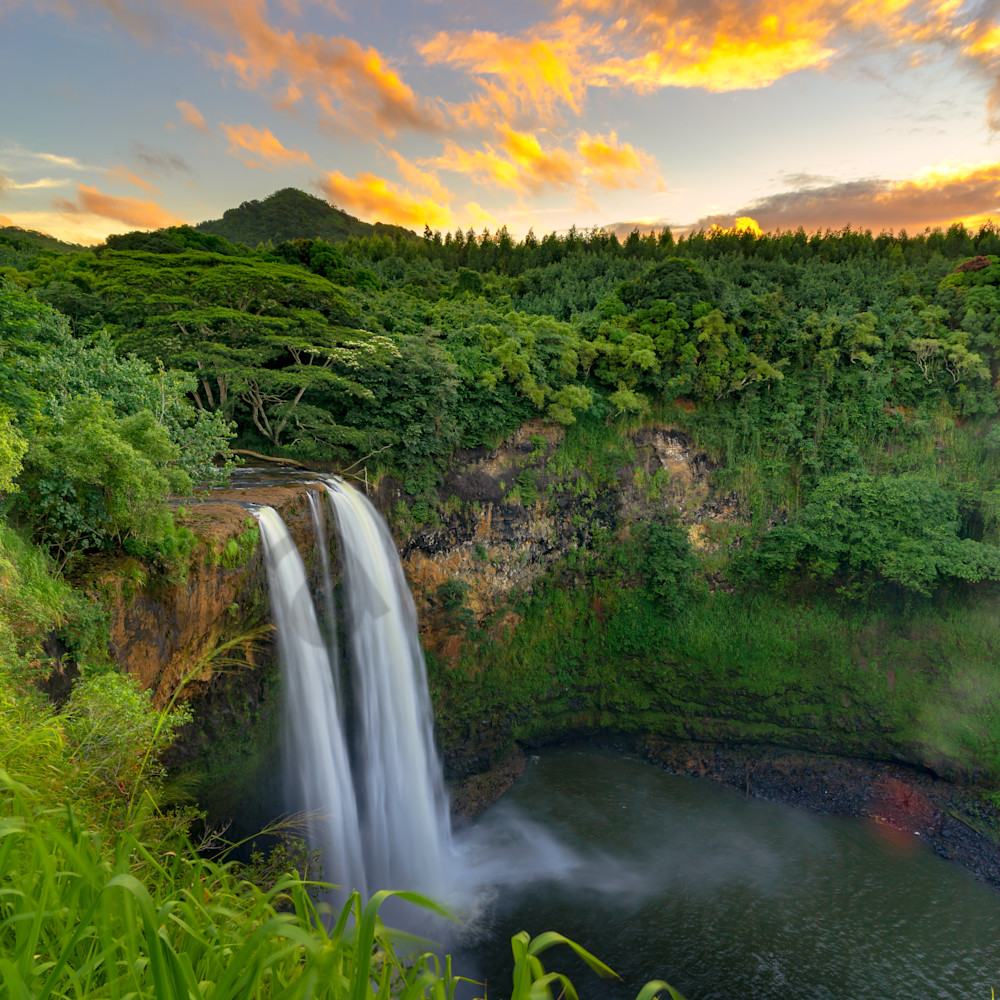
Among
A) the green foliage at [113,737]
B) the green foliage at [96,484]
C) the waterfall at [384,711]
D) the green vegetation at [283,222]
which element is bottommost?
the waterfall at [384,711]

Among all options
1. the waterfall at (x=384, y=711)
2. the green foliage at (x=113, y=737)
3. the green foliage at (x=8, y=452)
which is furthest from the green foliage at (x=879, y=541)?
the green foliage at (x=8, y=452)

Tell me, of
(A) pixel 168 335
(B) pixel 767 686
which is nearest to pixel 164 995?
(A) pixel 168 335

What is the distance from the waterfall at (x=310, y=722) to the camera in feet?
32.1

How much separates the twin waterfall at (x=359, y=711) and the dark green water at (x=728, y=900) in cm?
213

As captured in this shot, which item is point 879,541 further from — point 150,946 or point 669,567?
point 150,946

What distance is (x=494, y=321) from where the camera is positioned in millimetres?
18953

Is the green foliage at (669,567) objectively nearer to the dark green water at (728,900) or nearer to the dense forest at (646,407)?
the dense forest at (646,407)

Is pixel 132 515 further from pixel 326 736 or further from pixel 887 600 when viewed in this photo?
pixel 887 600

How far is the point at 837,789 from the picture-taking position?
15977mm

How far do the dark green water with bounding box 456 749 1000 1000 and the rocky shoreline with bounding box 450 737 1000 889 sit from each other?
479 millimetres

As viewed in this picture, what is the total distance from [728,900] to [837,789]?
5.93m

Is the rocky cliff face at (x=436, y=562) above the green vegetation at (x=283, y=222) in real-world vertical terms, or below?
below

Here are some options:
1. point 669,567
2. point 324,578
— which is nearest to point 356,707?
point 324,578

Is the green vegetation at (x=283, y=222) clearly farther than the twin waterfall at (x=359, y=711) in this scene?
Yes
